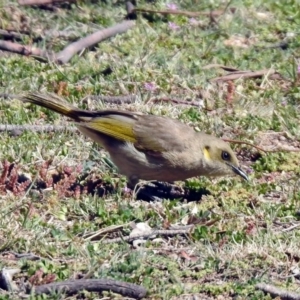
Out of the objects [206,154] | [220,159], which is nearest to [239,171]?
[220,159]

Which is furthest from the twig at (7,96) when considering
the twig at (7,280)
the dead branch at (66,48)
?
the twig at (7,280)

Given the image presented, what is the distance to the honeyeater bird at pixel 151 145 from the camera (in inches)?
314

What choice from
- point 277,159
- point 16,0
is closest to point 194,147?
point 277,159

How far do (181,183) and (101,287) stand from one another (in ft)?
8.43

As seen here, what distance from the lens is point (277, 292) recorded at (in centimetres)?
610

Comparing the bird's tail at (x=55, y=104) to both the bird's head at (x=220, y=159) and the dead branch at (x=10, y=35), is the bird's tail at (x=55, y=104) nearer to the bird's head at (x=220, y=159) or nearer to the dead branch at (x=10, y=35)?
the bird's head at (x=220, y=159)

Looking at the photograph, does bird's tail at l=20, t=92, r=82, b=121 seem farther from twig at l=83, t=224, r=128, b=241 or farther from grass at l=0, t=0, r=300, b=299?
twig at l=83, t=224, r=128, b=241

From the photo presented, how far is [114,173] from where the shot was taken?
826cm

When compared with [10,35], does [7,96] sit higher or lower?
higher

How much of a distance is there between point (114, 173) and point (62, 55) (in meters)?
2.42

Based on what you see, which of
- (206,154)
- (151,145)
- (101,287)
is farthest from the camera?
(206,154)

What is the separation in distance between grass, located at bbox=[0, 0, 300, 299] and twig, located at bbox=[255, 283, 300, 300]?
5 centimetres

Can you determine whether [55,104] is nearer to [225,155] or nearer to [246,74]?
[225,155]

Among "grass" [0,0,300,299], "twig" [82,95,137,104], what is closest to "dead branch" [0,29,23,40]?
"grass" [0,0,300,299]
